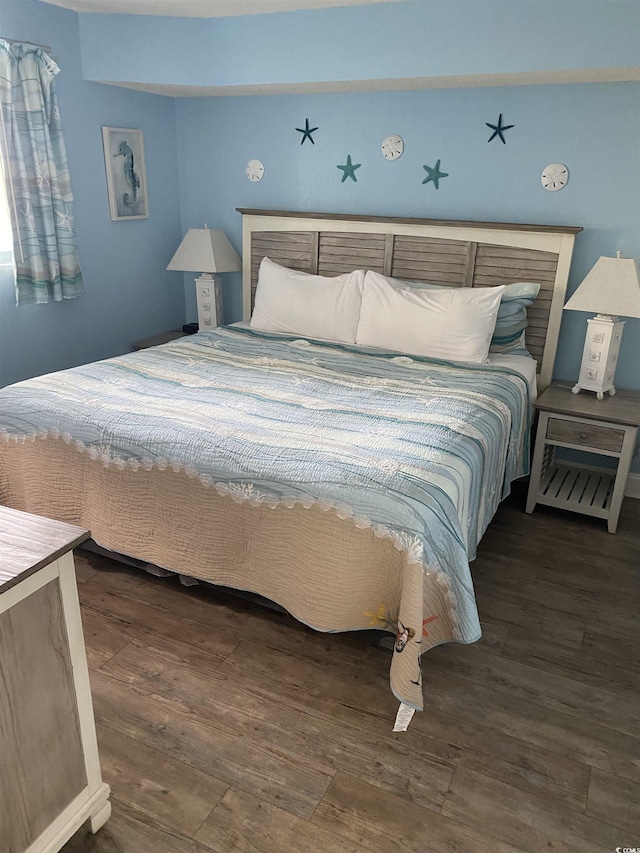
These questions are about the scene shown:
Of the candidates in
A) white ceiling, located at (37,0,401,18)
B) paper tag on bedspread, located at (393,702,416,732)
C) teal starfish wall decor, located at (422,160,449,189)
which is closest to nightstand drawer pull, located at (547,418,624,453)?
teal starfish wall decor, located at (422,160,449,189)

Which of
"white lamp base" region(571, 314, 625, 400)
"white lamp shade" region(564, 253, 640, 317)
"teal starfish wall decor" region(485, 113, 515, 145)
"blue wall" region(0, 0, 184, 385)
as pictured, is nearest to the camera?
"white lamp shade" region(564, 253, 640, 317)

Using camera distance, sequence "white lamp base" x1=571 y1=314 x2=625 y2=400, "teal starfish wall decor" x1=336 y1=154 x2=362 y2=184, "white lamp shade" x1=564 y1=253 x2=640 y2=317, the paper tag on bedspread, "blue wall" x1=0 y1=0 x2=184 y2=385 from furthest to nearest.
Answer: "teal starfish wall decor" x1=336 y1=154 x2=362 y2=184 < "blue wall" x1=0 y1=0 x2=184 y2=385 < "white lamp base" x1=571 y1=314 x2=625 y2=400 < "white lamp shade" x1=564 y1=253 x2=640 y2=317 < the paper tag on bedspread

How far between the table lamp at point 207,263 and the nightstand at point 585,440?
214 cm

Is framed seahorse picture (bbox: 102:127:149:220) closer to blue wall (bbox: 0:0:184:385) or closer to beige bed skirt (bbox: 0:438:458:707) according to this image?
blue wall (bbox: 0:0:184:385)

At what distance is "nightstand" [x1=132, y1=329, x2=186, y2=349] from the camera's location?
4.10 meters

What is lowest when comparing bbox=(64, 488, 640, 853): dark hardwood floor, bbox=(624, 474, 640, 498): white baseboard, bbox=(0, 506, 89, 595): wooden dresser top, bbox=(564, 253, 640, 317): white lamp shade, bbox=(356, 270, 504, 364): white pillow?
bbox=(64, 488, 640, 853): dark hardwood floor

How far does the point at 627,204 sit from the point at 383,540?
2292 millimetres

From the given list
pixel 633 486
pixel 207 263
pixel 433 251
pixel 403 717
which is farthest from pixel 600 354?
pixel 207 263

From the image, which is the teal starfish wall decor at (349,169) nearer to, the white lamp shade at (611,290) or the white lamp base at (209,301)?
the white lamp base at (209,301)

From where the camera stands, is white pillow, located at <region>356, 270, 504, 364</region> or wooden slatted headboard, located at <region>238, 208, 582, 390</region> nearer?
white pillow, located at <region>356, 270, 504, 364</region>

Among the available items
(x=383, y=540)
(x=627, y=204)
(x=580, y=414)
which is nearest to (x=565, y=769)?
(x=383, y=540)

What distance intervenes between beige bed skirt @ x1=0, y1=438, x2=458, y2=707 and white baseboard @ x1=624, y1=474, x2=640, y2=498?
1.86 m

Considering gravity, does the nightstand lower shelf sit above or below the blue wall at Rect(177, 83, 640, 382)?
below

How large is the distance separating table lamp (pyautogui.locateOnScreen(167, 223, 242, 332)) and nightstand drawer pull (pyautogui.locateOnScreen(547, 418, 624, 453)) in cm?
224
